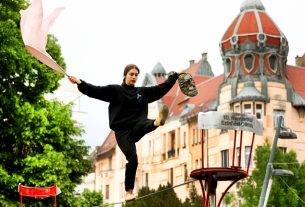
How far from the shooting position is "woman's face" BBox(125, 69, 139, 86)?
32.8 feet

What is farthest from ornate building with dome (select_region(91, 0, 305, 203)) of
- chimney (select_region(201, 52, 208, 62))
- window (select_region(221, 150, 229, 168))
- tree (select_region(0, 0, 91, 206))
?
tree (select_region(0, 0, 91, 206))

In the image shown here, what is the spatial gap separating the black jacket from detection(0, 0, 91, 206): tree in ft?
75.5

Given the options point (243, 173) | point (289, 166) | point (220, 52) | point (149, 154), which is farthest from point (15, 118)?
point (149, 154)

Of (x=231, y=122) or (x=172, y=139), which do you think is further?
(x=172, y=139)

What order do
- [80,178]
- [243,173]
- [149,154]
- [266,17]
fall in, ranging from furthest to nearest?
[149,154]
[266,17]
[80,178]
[243,173]

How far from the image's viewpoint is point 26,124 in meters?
33.9

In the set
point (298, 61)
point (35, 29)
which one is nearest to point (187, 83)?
point (35, 29)

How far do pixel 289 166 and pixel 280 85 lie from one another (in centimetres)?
2220

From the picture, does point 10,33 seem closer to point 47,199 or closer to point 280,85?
point 47,199

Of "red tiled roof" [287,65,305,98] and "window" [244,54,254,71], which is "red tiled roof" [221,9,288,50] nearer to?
"window" [244,54,254,71]

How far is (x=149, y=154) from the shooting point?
264 ft

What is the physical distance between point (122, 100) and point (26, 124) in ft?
79.7

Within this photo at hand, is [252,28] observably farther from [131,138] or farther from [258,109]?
[131,138]

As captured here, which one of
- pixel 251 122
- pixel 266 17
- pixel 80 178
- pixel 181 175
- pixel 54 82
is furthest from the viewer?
pixel 181 175
